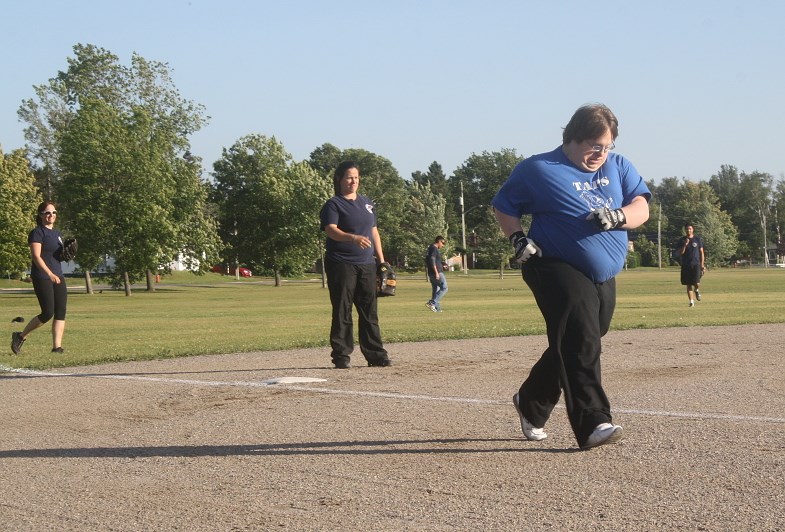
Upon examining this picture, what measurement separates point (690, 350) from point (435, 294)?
14685mm

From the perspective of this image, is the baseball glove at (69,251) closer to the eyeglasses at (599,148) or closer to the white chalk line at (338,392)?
the white chalk line at (338,392)

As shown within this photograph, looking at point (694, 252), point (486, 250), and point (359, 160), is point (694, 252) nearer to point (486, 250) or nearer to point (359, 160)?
point (486, 250)

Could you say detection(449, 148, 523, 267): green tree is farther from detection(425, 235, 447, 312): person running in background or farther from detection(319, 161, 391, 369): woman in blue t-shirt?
detection(319, 161, 391, 369): woman in blue t-shirt

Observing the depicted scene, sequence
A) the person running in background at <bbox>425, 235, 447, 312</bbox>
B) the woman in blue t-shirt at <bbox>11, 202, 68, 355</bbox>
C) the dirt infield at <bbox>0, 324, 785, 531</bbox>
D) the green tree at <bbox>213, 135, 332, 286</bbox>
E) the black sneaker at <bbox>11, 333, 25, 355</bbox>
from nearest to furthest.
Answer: the dirt infield at <bbox>0, 324, 785, 531</bbox>
the woman in blue t-shirt at <bbox>11, 202, 68, 355</bbox>
the black sneaker at <bbox>11, 333, 25, 355</bbox>
the person running in background at <bbox>425, 235, 447, 312</bbox>
the green tree at <bbox>213, 135, 332, 286</bbox>

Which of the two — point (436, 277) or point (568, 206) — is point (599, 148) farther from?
point (436, 277)

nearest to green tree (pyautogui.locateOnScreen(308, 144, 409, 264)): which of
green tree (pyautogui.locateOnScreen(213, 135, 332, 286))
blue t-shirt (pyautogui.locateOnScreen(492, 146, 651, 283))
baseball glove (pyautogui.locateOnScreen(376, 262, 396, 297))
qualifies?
green tree (pyautogui.locateOnScreen(213, 135, 332, 286))

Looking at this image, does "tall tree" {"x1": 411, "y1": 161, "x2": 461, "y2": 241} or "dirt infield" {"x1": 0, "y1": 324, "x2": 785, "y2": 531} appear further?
"tall tree" {"x1": 411, "y1": 161, "x2": 461, "y2": 241}

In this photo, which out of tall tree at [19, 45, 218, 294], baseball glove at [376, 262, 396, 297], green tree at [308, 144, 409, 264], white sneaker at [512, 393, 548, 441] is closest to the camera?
white sneaker at [512, 393, 548, 441]

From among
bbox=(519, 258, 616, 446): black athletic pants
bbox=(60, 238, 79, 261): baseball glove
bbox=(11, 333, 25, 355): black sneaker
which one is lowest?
bbox=(11, 333, 25, 355): black sneaker

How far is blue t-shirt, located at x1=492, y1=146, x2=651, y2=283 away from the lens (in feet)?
20.1

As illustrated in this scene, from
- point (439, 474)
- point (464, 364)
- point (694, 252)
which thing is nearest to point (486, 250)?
point (694, 252)

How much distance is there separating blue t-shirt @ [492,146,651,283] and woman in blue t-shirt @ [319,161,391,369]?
4538 millimetres

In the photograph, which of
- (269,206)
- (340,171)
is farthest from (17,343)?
(269,206)

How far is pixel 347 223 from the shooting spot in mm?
10883
